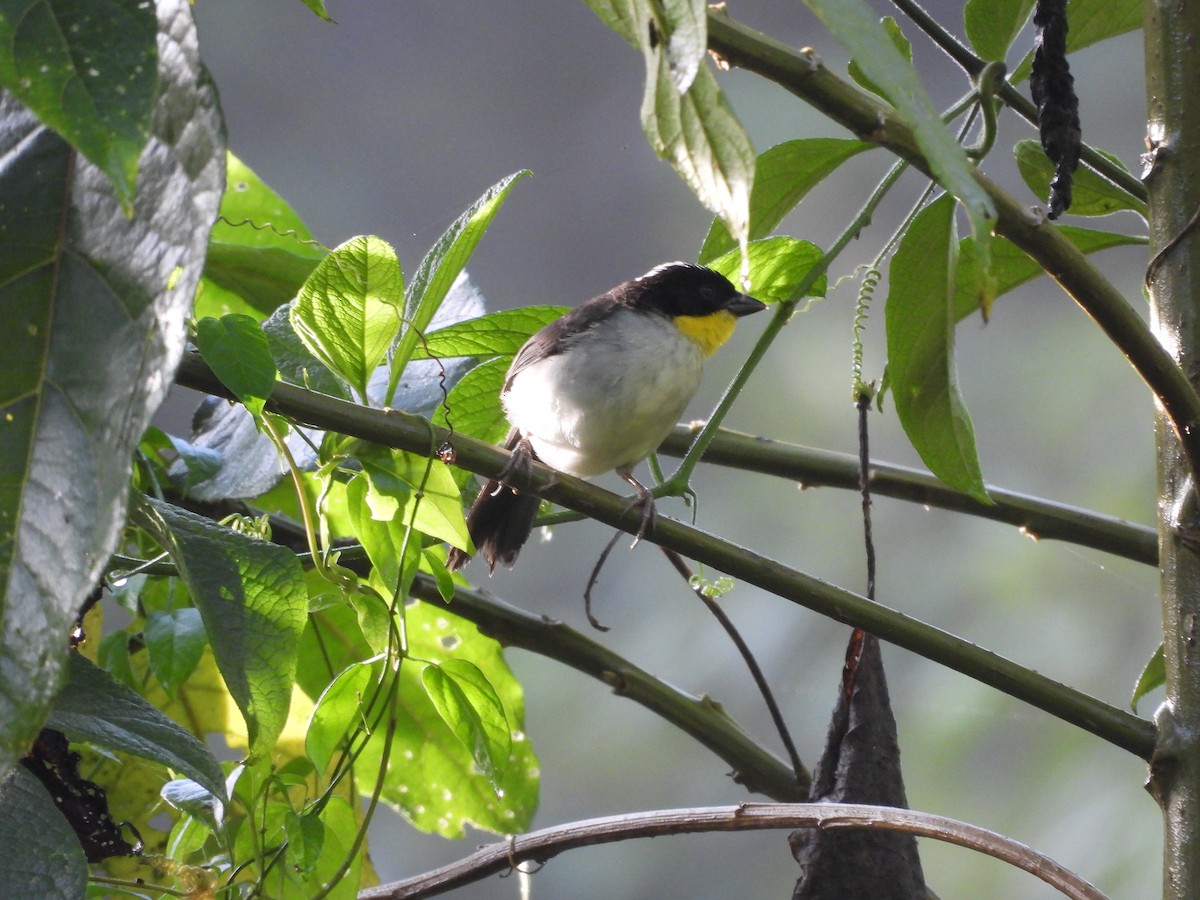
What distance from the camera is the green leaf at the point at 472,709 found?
2.32 ft

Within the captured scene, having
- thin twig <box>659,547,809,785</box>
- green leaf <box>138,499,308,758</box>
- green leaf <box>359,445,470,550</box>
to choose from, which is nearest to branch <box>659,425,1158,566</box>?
thin twig <box>659,547,809,785</box>

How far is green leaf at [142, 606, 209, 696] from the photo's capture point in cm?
79

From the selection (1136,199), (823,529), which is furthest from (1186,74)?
(823,529)

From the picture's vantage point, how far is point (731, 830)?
0.73 metres

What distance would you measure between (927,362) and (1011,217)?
0.24 metres

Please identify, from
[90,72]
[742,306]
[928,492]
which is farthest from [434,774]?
[742,306]

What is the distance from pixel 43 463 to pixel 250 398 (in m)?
0.25

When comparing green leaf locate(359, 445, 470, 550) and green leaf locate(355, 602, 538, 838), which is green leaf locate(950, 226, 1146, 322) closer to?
green leaf locate(359, 445, 470, 550)

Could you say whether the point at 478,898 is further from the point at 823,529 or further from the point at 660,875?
the point at 823,529

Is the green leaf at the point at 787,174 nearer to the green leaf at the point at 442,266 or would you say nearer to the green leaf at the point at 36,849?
the green leaf at the point at 442,266

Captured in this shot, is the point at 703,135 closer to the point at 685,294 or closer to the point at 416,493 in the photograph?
the point at 416,493

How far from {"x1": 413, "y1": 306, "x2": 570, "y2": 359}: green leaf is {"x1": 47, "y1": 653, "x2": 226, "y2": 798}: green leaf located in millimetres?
380

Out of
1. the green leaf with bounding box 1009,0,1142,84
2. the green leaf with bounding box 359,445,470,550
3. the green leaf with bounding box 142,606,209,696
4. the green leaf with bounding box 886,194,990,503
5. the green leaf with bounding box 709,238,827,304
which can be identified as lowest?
the green leaf with bounding box 142,606,209,696

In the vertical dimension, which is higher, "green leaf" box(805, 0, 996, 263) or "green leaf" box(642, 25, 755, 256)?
"green leaf" box(805, 0, 996, 263)
